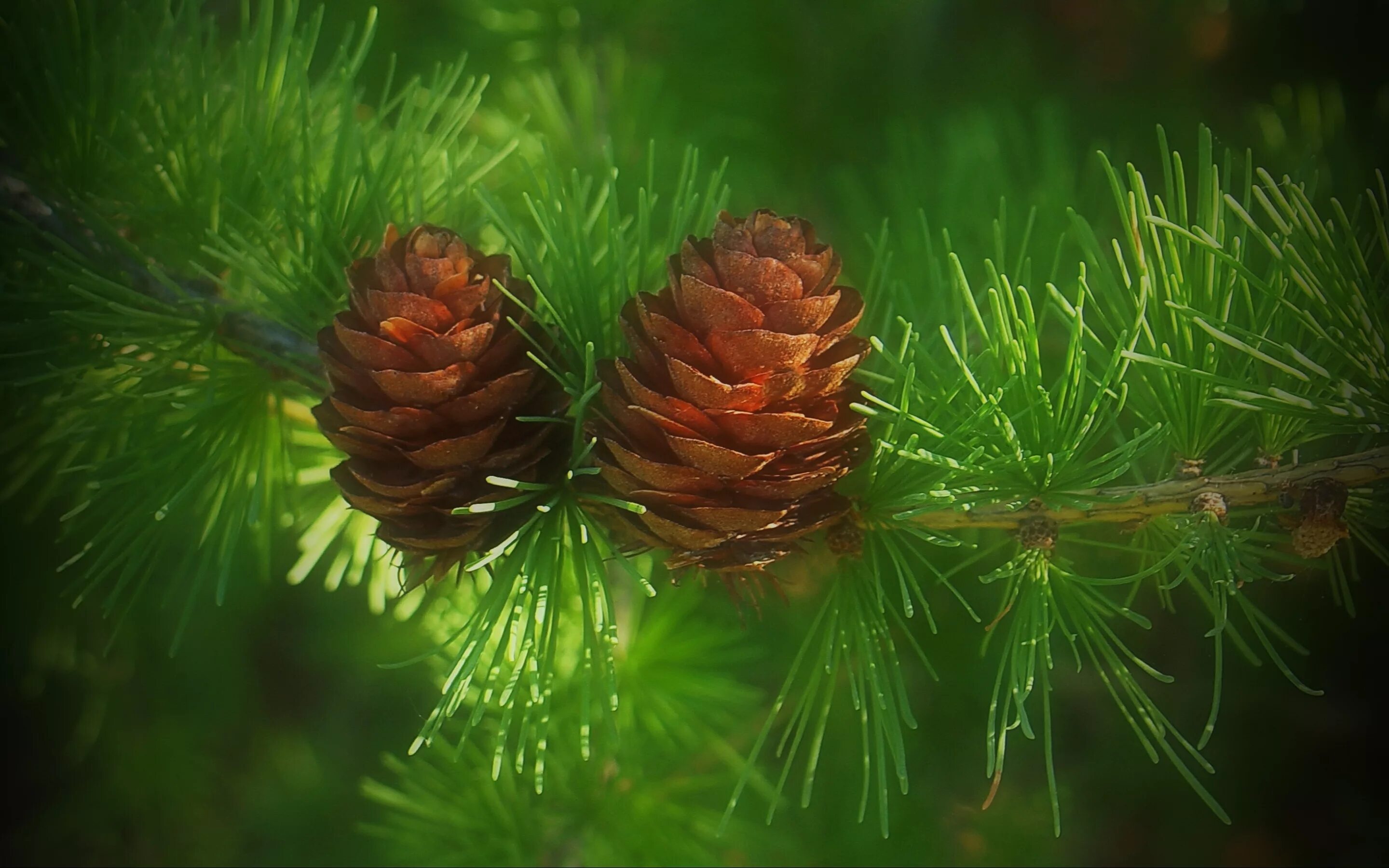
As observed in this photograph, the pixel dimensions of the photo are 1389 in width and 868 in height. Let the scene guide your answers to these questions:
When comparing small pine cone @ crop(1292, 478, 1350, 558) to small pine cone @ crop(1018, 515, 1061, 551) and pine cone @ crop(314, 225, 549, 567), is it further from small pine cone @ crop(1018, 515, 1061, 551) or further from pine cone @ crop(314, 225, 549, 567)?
pine cone @ crop(314, 225, 549, 567)

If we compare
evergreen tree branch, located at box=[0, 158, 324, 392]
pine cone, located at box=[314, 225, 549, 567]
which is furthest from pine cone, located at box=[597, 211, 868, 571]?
evergreen tree branch, located at box=[0, 158, 324, 392]

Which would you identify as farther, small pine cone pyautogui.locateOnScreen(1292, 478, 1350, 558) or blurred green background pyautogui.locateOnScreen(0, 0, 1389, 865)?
blurred green background pyautogui.locateOnScreen(0, 0, 1389, 865)

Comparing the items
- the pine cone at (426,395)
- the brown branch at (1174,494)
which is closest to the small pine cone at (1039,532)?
the brown branch at (1174,494)

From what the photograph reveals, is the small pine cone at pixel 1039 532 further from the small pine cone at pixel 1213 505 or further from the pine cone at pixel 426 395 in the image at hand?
the pine cone at pixel 426 395

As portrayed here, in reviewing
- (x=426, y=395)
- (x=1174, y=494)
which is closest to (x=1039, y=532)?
(x=1174, y=494)

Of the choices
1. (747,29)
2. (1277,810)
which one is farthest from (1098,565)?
(747,29)

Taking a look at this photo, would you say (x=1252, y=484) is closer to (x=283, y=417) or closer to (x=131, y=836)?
(x=283, y=417)
